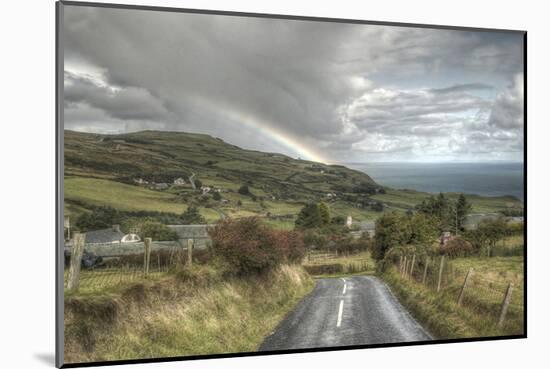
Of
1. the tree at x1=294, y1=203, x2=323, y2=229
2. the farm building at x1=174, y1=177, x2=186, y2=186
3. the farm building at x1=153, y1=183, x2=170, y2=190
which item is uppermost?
the farm building at x1=174, y1=177, x2=186, y2=186

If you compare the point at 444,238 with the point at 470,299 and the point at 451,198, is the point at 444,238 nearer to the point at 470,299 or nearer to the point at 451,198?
the point at 451,198

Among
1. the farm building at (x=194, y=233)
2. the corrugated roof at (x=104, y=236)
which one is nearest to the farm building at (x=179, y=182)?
the farm building at (x=194, y=233)

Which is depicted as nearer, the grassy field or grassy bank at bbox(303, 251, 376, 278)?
grassy bank at bbox(303, 251, 376, 278)

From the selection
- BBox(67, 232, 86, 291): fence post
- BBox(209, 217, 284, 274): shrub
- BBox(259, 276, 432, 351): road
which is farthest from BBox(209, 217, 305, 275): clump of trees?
BBox(67, 232, 86, 291): fence post

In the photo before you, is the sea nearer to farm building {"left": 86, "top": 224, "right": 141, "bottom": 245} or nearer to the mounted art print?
the mounted art print

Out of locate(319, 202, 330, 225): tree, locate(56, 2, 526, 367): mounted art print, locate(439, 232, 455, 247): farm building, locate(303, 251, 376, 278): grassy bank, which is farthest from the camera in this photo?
locate(439, 232, 455, 247): farm building
